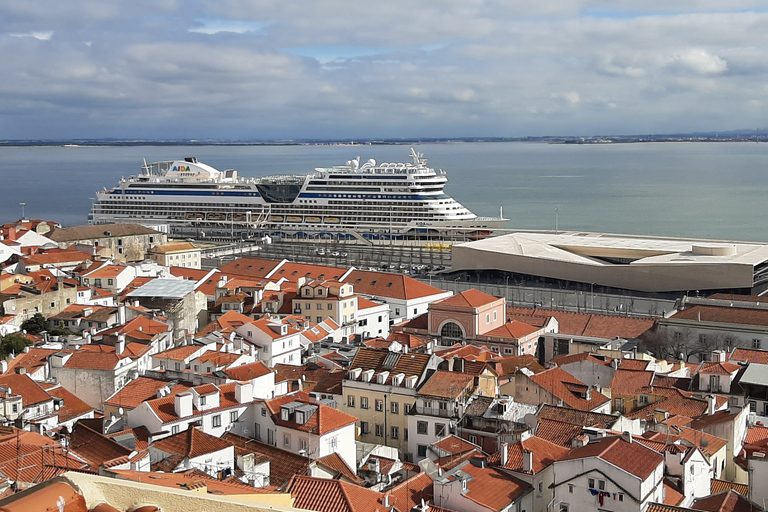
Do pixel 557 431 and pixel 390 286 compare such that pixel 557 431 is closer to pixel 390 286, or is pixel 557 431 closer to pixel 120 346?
pixel 120 346

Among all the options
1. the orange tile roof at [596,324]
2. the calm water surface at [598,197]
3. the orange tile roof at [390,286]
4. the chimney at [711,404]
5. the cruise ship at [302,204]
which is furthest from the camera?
the calm water surface at [598,197]

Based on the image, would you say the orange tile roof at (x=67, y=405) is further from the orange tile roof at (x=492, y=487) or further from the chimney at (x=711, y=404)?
the chimney at (x=711, y=404)

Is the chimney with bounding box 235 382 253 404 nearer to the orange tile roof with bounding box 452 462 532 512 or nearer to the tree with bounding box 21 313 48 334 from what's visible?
the orange tile roof with bounding box 452 462 532 512

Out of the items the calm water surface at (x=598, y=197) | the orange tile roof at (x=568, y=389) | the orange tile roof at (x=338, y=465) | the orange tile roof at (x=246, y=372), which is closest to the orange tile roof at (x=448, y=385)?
the orange tile roof at (x=568, y=389)

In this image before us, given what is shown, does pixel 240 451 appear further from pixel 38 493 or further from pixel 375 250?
pixel 375 250

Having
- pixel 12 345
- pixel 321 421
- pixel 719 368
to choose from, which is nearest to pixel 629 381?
pixel 719 368
